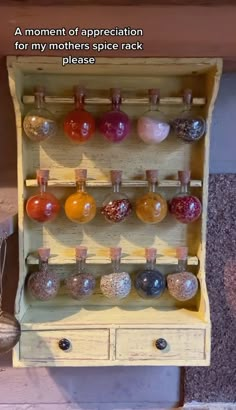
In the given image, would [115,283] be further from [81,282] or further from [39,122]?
[39,122]

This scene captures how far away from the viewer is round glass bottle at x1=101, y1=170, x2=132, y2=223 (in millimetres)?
1288

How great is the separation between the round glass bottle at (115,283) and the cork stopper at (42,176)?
0.23 m

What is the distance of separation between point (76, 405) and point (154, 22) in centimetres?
101

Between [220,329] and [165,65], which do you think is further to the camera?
[220,329]

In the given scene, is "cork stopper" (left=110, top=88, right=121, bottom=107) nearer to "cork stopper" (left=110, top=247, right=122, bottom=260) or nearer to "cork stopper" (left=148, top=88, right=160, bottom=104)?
"cork stopper" (left=148, top=88, right=160, bottom=104)

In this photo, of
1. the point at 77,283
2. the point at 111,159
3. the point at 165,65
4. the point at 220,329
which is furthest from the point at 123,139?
the point at 220,329

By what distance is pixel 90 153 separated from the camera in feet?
4.45

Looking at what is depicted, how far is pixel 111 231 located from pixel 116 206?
0.11 m

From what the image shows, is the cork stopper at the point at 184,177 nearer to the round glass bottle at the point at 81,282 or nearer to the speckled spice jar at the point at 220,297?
the speckled spice jar at the point at 220,297

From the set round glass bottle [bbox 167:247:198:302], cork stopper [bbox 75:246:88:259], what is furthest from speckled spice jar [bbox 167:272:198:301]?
cork stopper [bbox 75:246:88:259]

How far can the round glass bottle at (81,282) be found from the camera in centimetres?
130

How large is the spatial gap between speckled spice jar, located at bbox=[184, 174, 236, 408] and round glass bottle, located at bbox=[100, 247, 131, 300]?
0.25 metres

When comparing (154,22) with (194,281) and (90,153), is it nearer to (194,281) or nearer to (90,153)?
(90,153)

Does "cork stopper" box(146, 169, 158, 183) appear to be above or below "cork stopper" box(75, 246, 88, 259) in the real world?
above
